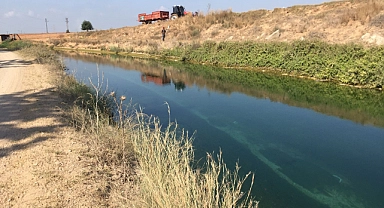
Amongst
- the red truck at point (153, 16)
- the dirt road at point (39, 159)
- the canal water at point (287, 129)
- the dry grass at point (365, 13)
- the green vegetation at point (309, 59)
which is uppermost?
the red truck at point (153, 16)

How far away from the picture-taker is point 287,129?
8727 millimetres

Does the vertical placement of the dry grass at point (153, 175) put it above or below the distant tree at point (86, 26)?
below

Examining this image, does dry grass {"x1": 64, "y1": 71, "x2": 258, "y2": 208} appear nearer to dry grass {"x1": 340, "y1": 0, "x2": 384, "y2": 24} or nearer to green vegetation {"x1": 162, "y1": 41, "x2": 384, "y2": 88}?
green vegetation {"x1": 162, "y1": 41, "x2": 384, "y2": 88}

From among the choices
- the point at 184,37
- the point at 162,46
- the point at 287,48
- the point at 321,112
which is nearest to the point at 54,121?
the point at 321,112

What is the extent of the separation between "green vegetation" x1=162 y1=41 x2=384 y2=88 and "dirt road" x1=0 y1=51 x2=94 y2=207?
40.9 feet

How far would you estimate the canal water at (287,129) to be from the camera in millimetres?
5535

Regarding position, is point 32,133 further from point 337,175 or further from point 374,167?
point 374,167

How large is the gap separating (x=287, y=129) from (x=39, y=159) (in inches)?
264

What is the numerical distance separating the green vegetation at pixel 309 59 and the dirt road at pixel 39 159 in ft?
40.9

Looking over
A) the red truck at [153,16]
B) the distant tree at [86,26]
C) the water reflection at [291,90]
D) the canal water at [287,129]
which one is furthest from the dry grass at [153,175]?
the distant tree at [86,26]

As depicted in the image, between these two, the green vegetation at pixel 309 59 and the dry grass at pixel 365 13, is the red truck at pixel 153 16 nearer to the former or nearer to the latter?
the green vegetation at pixel 309 59

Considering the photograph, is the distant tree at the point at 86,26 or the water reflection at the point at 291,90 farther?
the distant tree at the point at 86,26

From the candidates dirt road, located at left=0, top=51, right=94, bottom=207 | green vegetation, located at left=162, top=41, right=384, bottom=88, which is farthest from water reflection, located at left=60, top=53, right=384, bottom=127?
dirt road, located at left=0, top=51, right=94, bottom=207

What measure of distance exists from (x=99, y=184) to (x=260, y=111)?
7609 mm
